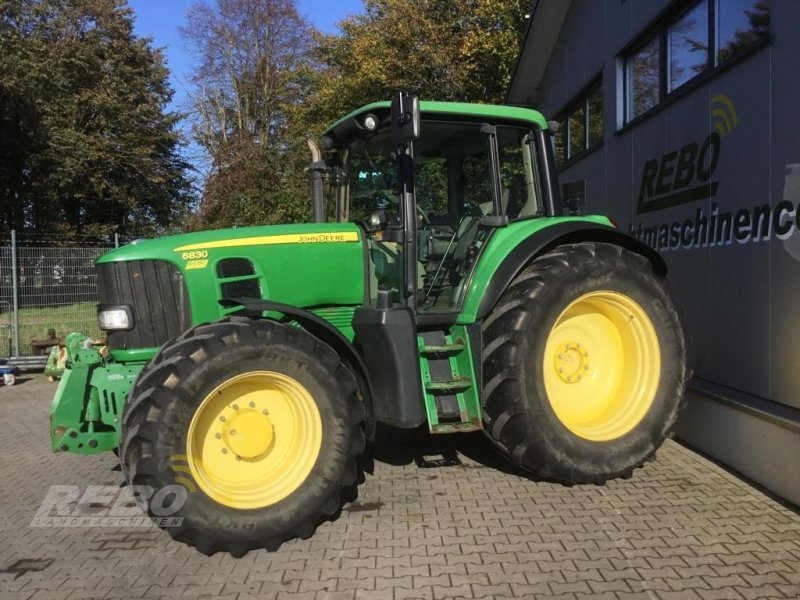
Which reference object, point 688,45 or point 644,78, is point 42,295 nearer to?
point 644,78

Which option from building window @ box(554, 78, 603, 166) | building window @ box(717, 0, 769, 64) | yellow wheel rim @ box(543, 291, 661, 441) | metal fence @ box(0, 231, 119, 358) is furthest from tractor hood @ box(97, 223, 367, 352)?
metal fence @ box(0, 231, 119, 358)

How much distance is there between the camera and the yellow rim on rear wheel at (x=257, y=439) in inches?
134

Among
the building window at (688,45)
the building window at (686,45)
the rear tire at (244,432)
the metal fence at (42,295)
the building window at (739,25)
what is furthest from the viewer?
the metal fence at (42,295)

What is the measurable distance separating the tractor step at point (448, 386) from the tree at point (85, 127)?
60.9ft

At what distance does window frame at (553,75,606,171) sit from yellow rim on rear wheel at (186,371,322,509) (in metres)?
5.14

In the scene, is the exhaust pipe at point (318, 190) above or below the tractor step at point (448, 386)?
above

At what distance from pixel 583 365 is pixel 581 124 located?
5.95 metres

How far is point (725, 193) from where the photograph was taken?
4.88m

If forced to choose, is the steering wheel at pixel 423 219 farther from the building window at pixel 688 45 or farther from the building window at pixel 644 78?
the building window at pixel 644 78

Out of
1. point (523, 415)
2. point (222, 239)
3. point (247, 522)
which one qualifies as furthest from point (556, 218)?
point (247, 522)

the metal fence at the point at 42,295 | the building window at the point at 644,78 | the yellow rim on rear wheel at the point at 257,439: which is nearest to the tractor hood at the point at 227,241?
the yellow rim on rear wheel at the point at 257,439

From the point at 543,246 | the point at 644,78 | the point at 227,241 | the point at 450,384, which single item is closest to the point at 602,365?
the point at 543,246

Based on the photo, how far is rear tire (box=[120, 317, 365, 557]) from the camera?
10.4 feet

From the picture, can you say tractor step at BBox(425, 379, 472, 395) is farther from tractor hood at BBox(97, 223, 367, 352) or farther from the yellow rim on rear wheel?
tractor hood at BBox(97, 223, 367, 352)
